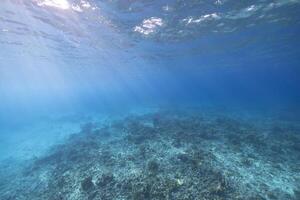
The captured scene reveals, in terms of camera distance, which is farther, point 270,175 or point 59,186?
point 59,186

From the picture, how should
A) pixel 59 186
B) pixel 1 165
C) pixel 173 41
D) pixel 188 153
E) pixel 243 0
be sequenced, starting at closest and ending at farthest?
1. pixel 59 186
2. pixel 188 153
3. pixel 243 0
4. pixel 1 165
5. pixel 173 41

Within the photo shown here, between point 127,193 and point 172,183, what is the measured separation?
2.17 m

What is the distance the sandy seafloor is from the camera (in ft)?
32.9

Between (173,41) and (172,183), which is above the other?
(173,41)

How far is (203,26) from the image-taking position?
2359cm

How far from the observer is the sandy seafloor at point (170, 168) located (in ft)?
32.9

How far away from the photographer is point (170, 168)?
467 inches

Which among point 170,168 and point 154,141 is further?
point 154,141

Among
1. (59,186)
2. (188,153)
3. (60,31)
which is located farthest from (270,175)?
(60,31)

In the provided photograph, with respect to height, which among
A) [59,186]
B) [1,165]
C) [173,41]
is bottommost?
[1,165]

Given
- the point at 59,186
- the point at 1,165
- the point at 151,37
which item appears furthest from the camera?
the point at 151,37

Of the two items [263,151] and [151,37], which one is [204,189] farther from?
[151,37]

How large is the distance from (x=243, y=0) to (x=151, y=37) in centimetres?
1196

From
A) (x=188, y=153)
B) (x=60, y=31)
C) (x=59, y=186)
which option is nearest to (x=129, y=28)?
(x=60, y=31)
